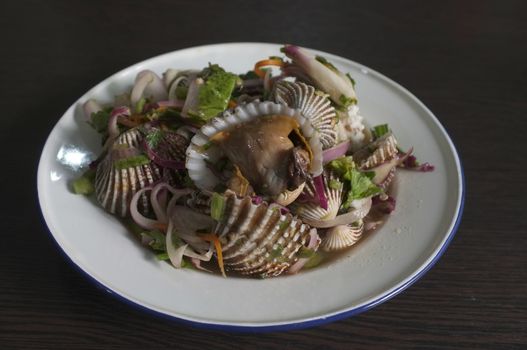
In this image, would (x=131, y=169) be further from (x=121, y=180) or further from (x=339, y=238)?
(x=339, y=238)

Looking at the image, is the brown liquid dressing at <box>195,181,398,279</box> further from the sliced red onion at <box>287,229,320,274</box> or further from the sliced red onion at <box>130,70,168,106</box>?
the sliced red onion at <box>130,70,168,106</box>

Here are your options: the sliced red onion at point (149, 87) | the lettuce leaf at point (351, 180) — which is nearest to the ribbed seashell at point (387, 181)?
the lettuce leaf at point (351, 180)

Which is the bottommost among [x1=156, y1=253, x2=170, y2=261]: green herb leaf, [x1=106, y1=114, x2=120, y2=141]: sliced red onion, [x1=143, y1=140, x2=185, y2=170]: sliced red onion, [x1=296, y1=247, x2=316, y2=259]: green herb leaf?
[x1=296, y1=247, x2=316, y2=259]: green herb leaf

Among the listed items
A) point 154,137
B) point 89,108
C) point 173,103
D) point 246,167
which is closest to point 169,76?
point 173,103

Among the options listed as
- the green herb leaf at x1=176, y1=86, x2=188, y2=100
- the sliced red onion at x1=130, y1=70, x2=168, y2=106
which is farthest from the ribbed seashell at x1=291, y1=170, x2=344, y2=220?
the sliced red onion at x1=130, y1=70, x2=168, y2=106

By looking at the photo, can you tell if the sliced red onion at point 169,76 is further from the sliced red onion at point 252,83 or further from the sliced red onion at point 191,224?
the sliced red onion at point 191,224
